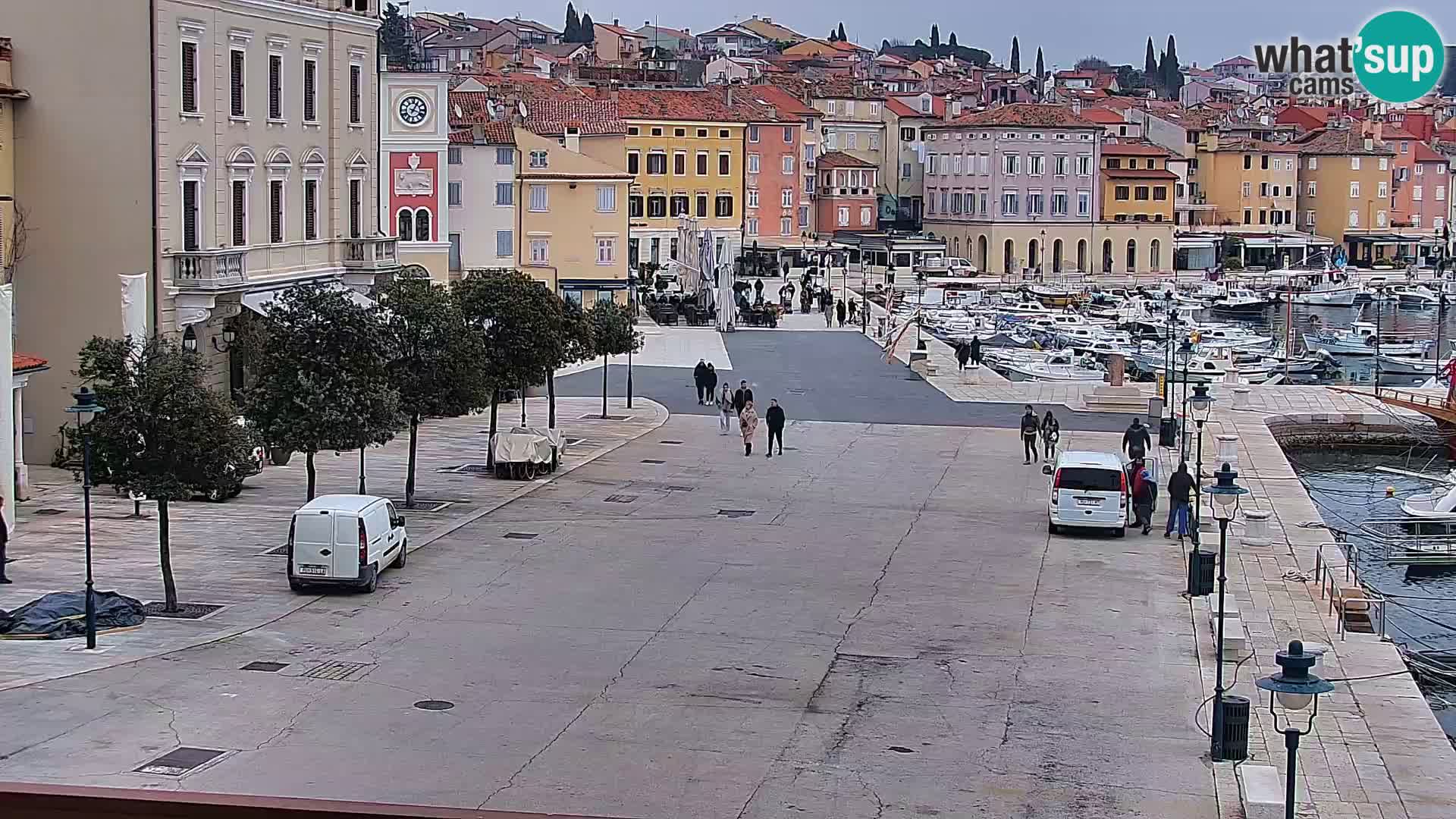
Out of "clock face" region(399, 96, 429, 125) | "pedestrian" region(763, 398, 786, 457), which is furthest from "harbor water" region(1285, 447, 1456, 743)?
"clock face" region(399, 96, 429, 125)

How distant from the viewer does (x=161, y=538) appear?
74.6 ft

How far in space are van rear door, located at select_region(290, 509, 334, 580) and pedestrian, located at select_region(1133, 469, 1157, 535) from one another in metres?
14.3

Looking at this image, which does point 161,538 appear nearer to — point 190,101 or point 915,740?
point 915,740

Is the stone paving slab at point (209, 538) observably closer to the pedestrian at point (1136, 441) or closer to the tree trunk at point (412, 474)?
the tree trunk at point (412, 474)

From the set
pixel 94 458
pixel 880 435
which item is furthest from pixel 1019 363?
pixel 94 458

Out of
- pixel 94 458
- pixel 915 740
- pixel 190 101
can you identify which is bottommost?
pixel 915 740

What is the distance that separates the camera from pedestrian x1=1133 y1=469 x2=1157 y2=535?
32.3 m

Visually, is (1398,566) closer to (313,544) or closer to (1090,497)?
(1090,497)

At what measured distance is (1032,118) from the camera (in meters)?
127

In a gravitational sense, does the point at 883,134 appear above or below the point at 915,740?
above

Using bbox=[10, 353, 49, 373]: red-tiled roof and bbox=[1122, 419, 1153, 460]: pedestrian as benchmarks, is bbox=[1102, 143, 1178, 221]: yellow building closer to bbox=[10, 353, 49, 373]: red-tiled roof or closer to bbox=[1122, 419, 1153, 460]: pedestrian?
bbox=[1122, 419, 1153, 460]: pedestrian

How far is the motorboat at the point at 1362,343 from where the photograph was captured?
265ft

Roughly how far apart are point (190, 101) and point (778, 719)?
22.8 m

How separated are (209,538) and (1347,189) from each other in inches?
5232
